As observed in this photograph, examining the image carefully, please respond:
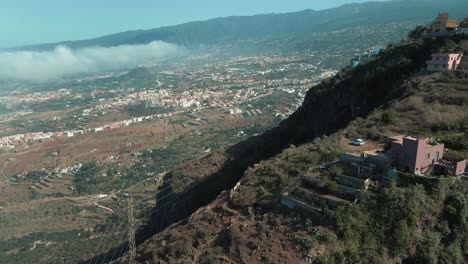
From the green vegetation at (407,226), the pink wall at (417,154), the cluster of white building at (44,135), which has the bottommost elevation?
the cluster of white building at (44,135)

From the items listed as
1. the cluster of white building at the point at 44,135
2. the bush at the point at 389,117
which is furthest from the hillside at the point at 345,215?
the cluster of white building at the point at 44,135

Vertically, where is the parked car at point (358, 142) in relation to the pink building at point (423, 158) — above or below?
below

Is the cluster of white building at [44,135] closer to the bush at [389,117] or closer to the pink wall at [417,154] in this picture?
the bush at [389,117]

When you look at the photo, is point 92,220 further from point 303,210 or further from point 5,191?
point 303,210

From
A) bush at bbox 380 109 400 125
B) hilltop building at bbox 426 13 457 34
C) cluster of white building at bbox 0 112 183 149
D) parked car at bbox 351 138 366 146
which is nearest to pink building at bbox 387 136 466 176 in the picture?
parked car at bbox 351 138 366 146

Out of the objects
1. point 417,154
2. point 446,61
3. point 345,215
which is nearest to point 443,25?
point 446,61

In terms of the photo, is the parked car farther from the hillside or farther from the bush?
the bush
